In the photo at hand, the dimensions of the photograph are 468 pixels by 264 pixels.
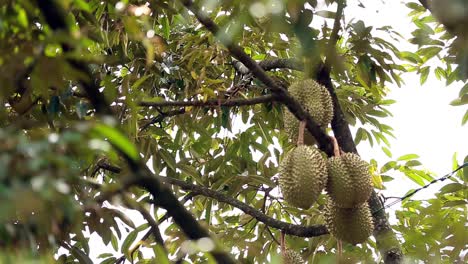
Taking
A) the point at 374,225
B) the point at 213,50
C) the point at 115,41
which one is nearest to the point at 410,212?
the point at 374,225

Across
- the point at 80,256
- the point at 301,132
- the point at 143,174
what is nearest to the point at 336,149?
the point at 301,132

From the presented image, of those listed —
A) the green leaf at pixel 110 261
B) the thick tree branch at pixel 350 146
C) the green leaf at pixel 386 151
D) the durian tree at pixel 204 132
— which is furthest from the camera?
the green leaf at pixel 386 151

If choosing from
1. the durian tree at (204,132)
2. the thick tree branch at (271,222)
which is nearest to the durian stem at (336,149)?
the durian tree at (204,132)

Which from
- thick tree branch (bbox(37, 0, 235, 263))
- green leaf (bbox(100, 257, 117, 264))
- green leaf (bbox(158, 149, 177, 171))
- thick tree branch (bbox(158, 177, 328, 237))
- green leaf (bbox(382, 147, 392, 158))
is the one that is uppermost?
green leaf (bbox(158, 149, 177, 171))

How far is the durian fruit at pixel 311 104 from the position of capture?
2025mm

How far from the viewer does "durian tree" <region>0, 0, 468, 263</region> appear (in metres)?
0.61

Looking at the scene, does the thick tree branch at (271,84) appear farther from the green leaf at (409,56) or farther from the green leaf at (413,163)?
the green leaf at (413,163)

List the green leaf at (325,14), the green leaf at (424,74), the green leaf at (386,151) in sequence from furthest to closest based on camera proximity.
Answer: the green leaf at (386,151) < the green leaf at (424,74) < the green leaf at (325,14)

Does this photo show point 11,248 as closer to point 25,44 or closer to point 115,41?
point 25,44

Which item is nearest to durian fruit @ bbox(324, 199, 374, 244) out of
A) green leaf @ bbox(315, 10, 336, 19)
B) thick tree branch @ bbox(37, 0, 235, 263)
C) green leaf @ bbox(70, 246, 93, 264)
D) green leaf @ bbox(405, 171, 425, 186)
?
green leaf @ bbox(315, 10, 336, 19)

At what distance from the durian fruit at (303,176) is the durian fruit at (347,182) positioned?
0.03 m

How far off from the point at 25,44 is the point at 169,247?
6.30 ft

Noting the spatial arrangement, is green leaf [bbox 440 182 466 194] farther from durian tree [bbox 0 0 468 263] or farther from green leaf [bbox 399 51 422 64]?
green leaf [bbox 399 51 422 64]

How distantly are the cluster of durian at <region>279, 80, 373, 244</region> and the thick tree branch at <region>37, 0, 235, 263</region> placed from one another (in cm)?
105
